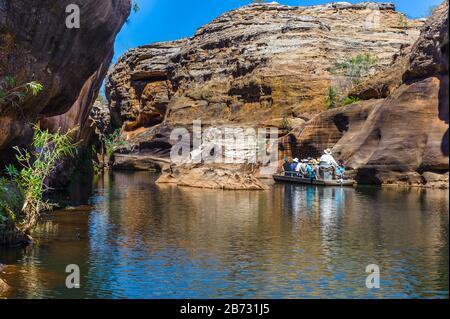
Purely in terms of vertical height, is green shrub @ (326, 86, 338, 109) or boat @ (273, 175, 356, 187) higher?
green shrub @ (326, 86, 338, 109)

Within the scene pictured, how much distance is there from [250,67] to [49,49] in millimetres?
58748

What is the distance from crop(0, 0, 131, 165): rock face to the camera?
2195 cm

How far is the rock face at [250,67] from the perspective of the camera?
2960 inches

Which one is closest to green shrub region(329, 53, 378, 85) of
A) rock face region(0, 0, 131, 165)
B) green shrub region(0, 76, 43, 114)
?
rock face region(0, 0, 131, 165)

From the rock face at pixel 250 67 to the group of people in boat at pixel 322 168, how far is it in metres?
14.9

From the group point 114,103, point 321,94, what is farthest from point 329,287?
point 114,103

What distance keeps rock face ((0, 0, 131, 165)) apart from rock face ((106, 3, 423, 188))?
40.0 meters

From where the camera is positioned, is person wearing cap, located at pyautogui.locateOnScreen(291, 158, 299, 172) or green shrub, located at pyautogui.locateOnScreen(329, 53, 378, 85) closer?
person wearing cap, located at pyautogui.locateOnScreen(291, 158, 299, 172)

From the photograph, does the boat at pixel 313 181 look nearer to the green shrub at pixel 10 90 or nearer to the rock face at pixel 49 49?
the rock face at pixel 49 49

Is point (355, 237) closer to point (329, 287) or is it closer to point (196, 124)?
point (329, 287)

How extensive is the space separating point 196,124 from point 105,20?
50844mm

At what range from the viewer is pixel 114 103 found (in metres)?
103

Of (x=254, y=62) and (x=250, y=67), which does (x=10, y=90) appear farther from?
(x=250, y=67)

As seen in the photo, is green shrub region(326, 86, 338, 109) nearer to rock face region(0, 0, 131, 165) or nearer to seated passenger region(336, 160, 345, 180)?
seated passenger region(336, 160, 345, 180)
